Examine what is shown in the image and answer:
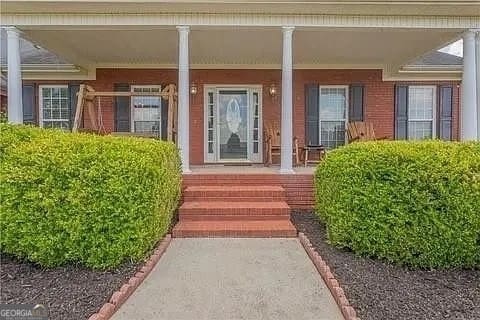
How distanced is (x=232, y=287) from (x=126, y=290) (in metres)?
0.96

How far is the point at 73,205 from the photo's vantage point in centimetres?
407

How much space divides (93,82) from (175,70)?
218cm

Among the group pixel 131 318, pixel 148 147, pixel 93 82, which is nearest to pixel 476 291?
pixel 131 318

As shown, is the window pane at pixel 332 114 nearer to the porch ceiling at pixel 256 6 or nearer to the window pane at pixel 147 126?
the porch ceiling at pixel 256 6

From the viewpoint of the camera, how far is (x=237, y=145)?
11.1 m

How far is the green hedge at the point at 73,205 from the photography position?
4098 millimetres

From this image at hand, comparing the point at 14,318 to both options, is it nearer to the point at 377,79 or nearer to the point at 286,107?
the point at 286,107

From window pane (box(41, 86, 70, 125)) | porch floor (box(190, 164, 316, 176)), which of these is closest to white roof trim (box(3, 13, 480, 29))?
porch floor (box(190, 164, 316, 176))

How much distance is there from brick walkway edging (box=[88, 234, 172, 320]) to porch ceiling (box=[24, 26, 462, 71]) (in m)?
4.43

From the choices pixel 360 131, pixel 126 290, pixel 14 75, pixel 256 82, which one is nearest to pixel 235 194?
pixel 126 290

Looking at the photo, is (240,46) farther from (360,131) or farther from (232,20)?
(360,131)

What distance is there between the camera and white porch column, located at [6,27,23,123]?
7484 mm

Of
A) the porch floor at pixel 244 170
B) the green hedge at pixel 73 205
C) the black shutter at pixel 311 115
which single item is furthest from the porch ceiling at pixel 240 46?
the green hedge at pixel 73 205

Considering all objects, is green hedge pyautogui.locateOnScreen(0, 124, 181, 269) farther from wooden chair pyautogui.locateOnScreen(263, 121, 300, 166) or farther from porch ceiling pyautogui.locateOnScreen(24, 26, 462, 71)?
wooden chair pyautogui.locateOnScreen(263, 121, 300, 166)
